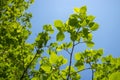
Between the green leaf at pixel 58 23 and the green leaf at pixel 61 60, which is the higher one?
the green leaf at pixel 58 23

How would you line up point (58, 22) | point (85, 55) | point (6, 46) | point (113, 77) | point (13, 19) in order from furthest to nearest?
point (13, 19) → point (6, 46) → point (85, 55) → point (58, 22) → point (113, 77)

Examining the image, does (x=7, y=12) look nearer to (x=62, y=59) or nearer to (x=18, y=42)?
(x=18, y=42)

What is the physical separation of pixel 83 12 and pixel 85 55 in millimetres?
608

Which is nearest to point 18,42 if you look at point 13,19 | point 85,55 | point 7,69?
point 7,69

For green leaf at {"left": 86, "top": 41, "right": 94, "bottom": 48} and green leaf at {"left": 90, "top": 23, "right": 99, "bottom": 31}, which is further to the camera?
green leaf at {"left": 86, "top": 41, "right": 94, "bottom": 48}

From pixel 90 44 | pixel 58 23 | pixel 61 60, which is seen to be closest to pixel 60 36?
pixel 58 23

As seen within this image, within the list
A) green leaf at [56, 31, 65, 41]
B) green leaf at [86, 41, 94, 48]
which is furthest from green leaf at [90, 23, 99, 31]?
green leaf at [56, 31, 65, 41]

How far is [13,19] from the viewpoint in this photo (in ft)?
33.2

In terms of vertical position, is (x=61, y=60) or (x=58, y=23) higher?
(x=58, y=23)

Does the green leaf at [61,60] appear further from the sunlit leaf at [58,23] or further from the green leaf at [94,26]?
the green leaf at [94,26]

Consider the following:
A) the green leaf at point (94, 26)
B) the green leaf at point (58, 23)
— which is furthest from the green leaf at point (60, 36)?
the green leaf at point (94, 26)

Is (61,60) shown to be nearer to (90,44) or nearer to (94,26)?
(90,44)

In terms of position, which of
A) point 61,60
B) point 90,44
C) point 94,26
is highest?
point 94,26

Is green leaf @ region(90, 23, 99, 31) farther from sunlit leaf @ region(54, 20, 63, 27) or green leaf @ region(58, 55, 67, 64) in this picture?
green leaf @ region(58, 55, 67, 64)
